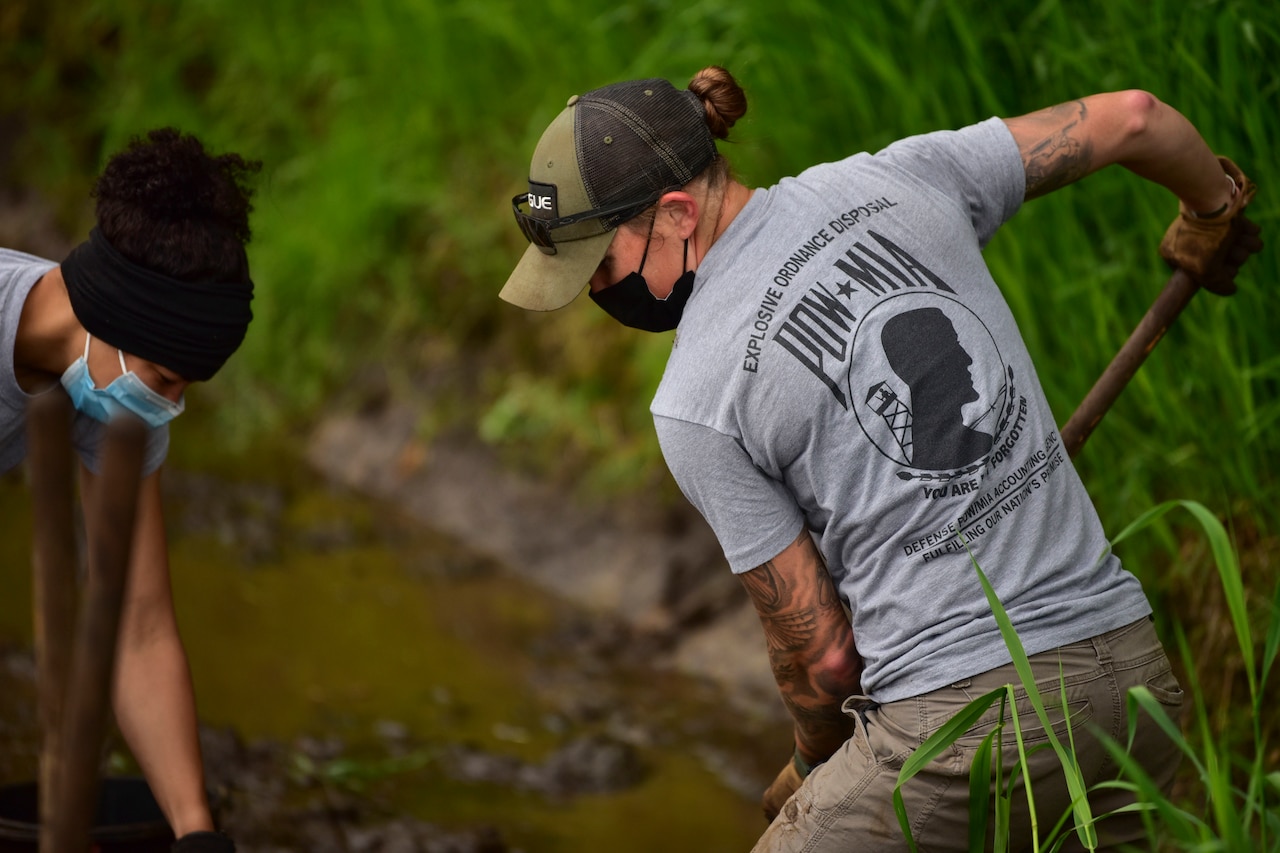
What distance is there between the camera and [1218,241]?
2.37 meters

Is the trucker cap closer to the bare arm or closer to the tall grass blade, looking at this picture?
the tall grass blade

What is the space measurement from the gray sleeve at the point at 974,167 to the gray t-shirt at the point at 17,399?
1.30 meters

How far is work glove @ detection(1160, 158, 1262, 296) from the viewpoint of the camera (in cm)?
236

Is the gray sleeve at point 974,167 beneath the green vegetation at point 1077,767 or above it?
above

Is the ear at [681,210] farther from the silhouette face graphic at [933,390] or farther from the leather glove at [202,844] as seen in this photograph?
the leather glove at [202,844]

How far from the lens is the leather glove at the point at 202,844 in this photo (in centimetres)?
198

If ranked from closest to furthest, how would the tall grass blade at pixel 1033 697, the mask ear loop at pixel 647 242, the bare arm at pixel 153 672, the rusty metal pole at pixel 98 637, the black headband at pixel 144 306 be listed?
the rusty metal pole at pixel 98 637 < the tall grass blade at pixel 1033 697 < the mask ear loop at pixel 647 242 < the black headband at pixel 144 306 < the bare arm at pixel 153 672

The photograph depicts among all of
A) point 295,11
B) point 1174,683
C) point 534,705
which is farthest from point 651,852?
point 295,11

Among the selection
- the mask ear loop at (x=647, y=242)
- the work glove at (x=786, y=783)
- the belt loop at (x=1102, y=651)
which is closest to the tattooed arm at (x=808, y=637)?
the work glove at (x=786, y=783)

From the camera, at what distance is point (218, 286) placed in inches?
84.0

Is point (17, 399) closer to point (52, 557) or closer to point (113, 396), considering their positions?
point (113, 396)

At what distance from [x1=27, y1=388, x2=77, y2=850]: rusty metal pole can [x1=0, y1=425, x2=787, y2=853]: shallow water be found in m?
2.02

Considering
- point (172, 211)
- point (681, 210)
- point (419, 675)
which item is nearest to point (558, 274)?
point (681, 210)

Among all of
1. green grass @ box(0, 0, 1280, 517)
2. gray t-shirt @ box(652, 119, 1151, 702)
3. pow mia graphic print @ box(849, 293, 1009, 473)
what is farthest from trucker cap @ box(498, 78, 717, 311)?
pow mia graphic print @ box(849, 293, 1009, 473)
